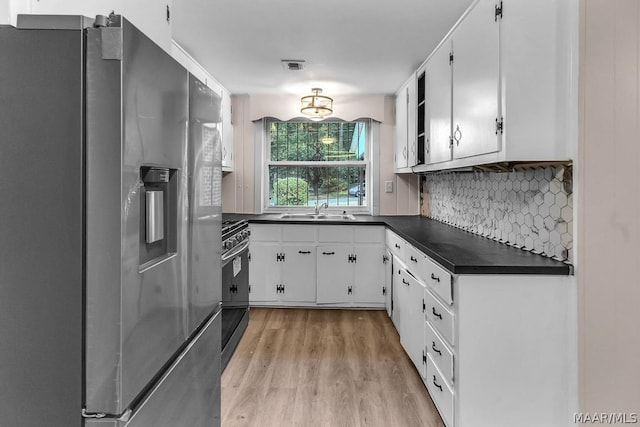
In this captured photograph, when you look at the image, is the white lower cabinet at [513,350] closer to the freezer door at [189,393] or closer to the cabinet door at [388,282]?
the freezer door at [189,393]

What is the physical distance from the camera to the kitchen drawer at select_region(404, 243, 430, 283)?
2465 millimetres

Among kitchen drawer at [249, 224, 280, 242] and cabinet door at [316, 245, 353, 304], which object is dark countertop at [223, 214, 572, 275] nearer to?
cabinet door at [316, 245, 353, 304]

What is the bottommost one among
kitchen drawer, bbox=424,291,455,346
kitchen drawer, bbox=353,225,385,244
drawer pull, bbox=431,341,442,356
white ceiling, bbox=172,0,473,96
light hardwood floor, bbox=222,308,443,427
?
light hardwood floor, bbox=222,308,443,427

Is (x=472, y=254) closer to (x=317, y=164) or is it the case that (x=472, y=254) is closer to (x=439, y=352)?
(x=439, y=352)

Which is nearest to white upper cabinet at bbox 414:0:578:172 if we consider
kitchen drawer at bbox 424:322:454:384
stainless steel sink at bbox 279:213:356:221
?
kitchen drawer at bbox 424:322:454:384

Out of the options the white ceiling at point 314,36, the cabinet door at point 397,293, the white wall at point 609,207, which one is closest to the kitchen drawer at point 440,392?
the white wall at point 609,207

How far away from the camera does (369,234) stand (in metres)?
4.09

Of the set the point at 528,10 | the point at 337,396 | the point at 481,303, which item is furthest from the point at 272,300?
the point at 528,10

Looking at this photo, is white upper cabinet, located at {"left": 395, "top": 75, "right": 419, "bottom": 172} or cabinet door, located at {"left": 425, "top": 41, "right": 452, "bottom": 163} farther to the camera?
white upper cabinet, located at {"left": 395, "top": 75, "right": 419, "bottom": 172}

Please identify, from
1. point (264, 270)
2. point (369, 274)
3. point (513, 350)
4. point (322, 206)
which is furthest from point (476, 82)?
point (322, 206)

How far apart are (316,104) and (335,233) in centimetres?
127

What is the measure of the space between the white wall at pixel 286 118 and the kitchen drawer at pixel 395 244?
0.91m

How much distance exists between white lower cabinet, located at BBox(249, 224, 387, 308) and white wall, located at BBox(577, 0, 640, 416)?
243 centimetres

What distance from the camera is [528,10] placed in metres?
1.83
